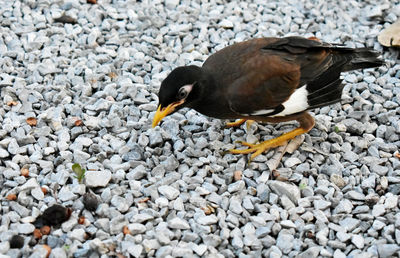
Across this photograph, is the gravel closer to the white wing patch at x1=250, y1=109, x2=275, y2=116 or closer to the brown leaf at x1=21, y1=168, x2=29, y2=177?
the brown leaf at x1=21, y1=168, x2=29, y2=177

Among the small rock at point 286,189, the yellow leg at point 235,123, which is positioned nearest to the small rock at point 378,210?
the small rock at point 286,189

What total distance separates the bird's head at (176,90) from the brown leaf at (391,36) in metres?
1.98

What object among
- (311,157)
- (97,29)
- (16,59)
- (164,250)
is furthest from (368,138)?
(16,59)

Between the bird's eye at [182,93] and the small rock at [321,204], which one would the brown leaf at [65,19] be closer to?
the bird's eye at [182,93]

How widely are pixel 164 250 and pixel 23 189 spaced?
0.94 m

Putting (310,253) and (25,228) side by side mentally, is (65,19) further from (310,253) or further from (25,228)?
(310,253)

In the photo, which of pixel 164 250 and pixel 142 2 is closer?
pixel 164 250

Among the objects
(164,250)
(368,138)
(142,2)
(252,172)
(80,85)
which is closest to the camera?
(164,250)

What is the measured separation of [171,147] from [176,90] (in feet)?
1.65

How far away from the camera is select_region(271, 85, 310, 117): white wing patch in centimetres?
384

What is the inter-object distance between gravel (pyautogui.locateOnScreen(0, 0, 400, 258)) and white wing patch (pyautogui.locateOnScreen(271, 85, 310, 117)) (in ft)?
0.96

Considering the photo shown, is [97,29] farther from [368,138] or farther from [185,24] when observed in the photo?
[368,138]

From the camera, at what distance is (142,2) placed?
540 cm

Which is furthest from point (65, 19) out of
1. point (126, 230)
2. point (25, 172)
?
point (126, 230)
